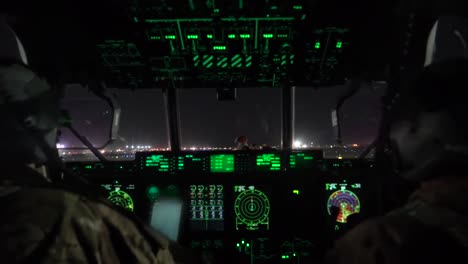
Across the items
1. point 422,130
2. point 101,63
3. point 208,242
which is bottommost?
point 208,242

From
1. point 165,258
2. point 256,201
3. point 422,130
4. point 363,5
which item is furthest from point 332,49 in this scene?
point 165,258

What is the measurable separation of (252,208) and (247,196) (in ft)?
0.24

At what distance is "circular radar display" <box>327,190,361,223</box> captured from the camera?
2.22m

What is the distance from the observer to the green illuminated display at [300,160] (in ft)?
7.00

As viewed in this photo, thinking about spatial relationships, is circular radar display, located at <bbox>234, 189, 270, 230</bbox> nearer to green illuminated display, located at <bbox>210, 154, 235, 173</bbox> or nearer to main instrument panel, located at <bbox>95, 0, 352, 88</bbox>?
green illuminated display, located at <bbox>210, 154, 235, 173</bbox>

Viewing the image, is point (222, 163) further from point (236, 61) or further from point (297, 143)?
point (297, 143)

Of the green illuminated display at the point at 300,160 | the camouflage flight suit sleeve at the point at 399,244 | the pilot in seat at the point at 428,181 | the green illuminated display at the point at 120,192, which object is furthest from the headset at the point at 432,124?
the green illuminated display at the point at 120,192

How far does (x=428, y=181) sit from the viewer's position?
918 mm

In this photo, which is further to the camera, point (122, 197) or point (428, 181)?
point (122, 197)

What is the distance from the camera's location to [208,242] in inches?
85.5

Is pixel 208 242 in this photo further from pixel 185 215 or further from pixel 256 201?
pixel 256 201

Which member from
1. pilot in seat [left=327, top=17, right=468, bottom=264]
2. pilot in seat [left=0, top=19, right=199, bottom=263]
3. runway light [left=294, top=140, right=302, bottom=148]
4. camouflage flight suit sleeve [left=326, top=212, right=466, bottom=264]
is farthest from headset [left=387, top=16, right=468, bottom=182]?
runway light [left=294, top=140, right=302, bottom=148]

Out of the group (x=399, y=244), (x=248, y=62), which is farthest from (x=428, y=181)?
(x=248, y=62)

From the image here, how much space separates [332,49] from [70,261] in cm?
162
